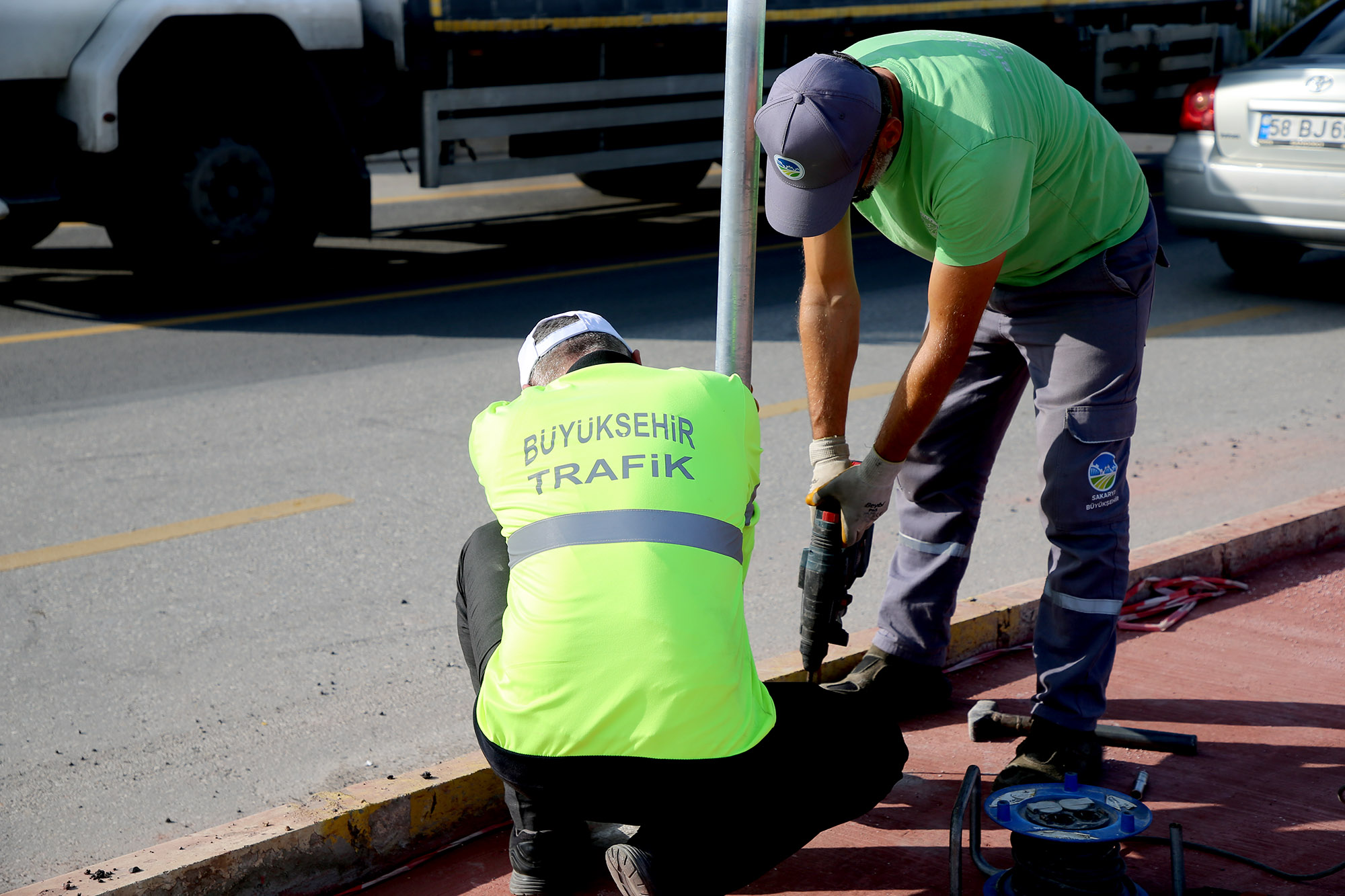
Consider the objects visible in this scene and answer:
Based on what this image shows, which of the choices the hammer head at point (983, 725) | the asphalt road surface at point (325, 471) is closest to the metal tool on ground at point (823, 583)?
the hammer head at point (983, 725)

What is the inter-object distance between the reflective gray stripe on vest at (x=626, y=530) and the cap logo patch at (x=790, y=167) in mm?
782

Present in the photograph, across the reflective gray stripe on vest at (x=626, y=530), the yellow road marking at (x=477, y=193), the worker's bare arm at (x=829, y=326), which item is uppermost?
the worker's bare arm at (x=829, y=326)

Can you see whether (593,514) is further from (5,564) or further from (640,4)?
(640,4)

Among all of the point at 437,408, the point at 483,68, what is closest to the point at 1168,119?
the point at 483,68

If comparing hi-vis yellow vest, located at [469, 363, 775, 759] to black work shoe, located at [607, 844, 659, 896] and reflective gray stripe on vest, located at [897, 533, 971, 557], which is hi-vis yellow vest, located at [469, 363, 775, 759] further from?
reflective gray stripe on vest, located at [897, 533, 971, 557]

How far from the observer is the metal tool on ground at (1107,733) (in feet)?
11.5

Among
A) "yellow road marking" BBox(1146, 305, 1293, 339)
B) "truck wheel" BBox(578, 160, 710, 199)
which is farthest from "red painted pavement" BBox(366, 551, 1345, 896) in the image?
"truck wheel" BBox(578, 160, 710, 199)

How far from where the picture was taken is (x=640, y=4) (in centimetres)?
1069

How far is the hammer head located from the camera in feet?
11.8

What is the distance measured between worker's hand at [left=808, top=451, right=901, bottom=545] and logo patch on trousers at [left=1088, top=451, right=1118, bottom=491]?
442mm

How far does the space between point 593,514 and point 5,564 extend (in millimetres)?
3167

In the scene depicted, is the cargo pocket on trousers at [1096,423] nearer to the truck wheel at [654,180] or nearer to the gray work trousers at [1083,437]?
the gray work trousers at [1083,437]

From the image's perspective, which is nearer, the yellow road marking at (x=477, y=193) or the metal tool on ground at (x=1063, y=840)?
the metal tool on ground at (x=1063, y=840)

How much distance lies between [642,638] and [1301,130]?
712 cm
